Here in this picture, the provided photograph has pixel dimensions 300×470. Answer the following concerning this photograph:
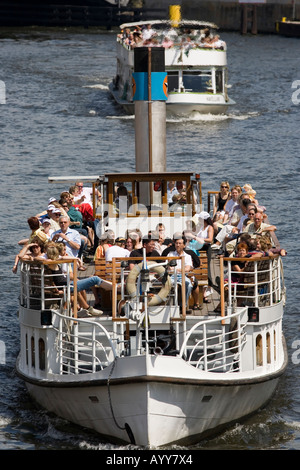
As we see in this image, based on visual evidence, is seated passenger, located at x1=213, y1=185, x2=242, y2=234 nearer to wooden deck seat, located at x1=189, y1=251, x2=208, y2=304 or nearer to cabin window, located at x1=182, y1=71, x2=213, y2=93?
wooden deck seat, located at x1=189, y1=251, x2=208, y2=304

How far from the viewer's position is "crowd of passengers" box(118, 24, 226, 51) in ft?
156

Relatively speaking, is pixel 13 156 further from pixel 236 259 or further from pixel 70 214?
pixel 236 259

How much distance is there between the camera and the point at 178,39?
47.9 m

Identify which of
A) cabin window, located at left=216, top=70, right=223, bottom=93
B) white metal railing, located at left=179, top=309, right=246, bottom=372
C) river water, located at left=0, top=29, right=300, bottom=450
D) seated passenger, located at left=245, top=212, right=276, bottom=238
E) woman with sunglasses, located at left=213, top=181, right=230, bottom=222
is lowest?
river water, located at left=0, top=29, right=300, bottom=450

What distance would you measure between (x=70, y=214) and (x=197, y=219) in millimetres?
3029

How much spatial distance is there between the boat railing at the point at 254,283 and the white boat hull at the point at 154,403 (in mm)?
1297

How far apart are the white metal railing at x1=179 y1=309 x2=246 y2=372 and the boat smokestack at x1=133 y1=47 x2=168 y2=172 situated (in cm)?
656

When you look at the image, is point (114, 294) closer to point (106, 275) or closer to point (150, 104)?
point (106, 275)

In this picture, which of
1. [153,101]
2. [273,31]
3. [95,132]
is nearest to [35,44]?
[273,31]

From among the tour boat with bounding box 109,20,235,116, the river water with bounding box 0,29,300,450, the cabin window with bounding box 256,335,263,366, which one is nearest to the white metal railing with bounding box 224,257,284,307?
the cabin window with bounding box 256,335,263,366

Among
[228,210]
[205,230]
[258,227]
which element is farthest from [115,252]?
[228,210]

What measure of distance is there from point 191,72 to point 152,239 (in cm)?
3126

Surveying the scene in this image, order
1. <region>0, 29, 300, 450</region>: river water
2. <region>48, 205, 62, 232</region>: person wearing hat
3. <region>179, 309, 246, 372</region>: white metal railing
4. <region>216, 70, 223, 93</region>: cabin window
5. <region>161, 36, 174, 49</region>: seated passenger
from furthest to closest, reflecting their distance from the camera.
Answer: <region>216, 70, 223, 93</region>: cabin window < <region>161, 36, 174, 49</region>: seated passenger < <region>48, 205, 62, 232</region>: person wearing hat < <region>0, 29, 300, 450</region>: river water < <region>179, 309, 246, 372</region>: white metal railing

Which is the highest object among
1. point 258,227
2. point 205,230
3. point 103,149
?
point 258,227
